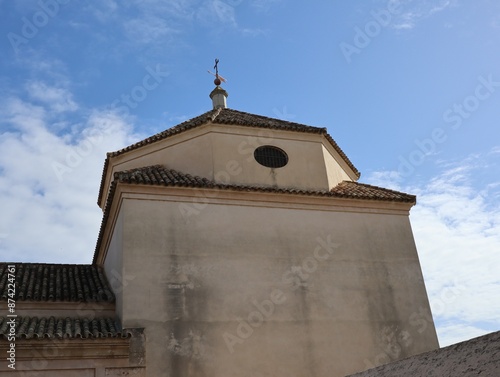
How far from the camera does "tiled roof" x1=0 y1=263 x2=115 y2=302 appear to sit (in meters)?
10.8

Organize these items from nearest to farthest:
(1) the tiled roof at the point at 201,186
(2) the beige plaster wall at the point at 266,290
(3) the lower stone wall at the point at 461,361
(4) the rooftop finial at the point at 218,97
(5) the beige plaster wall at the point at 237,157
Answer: (3) the lower stone wall at the point at 461,361 < (2) the beige plaster wall at the point at 266,290 < (1) the tiled roof at the point at 201,186 < (5) the beige plaster wall at the point at 237,157 < (4) the rooftop finial at the point at 218,97

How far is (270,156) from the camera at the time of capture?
1253cm

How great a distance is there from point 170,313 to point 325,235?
13.4 feet

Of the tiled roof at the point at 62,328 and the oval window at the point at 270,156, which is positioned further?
the oval window at the point at 270,156

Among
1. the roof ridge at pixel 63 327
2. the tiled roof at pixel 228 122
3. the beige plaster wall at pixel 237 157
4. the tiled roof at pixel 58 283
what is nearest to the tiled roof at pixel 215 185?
the beige plaster wall at pixel 237 157

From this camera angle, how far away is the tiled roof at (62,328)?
885 centimetres

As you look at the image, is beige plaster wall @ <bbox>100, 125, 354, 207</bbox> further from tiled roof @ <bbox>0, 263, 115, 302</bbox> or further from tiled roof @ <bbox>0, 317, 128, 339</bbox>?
tiled roof @ <bbox>0, 317, 128, 339</bbox>

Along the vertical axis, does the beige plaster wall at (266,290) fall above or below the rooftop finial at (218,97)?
below

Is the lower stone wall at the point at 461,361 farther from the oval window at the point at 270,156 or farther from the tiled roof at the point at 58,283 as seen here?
the oval window at the point at 270,156

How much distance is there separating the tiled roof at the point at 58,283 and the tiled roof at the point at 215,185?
2.68 metres

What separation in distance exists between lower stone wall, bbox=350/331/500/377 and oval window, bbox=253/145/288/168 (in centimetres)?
939

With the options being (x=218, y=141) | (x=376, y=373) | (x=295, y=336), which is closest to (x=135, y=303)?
(x=295, y=336)

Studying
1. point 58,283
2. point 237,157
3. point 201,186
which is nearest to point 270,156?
point 237,157

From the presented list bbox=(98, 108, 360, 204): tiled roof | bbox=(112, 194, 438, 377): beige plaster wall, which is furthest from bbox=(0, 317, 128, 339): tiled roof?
bbox=(98, 108, 360, 204): tiled roof
